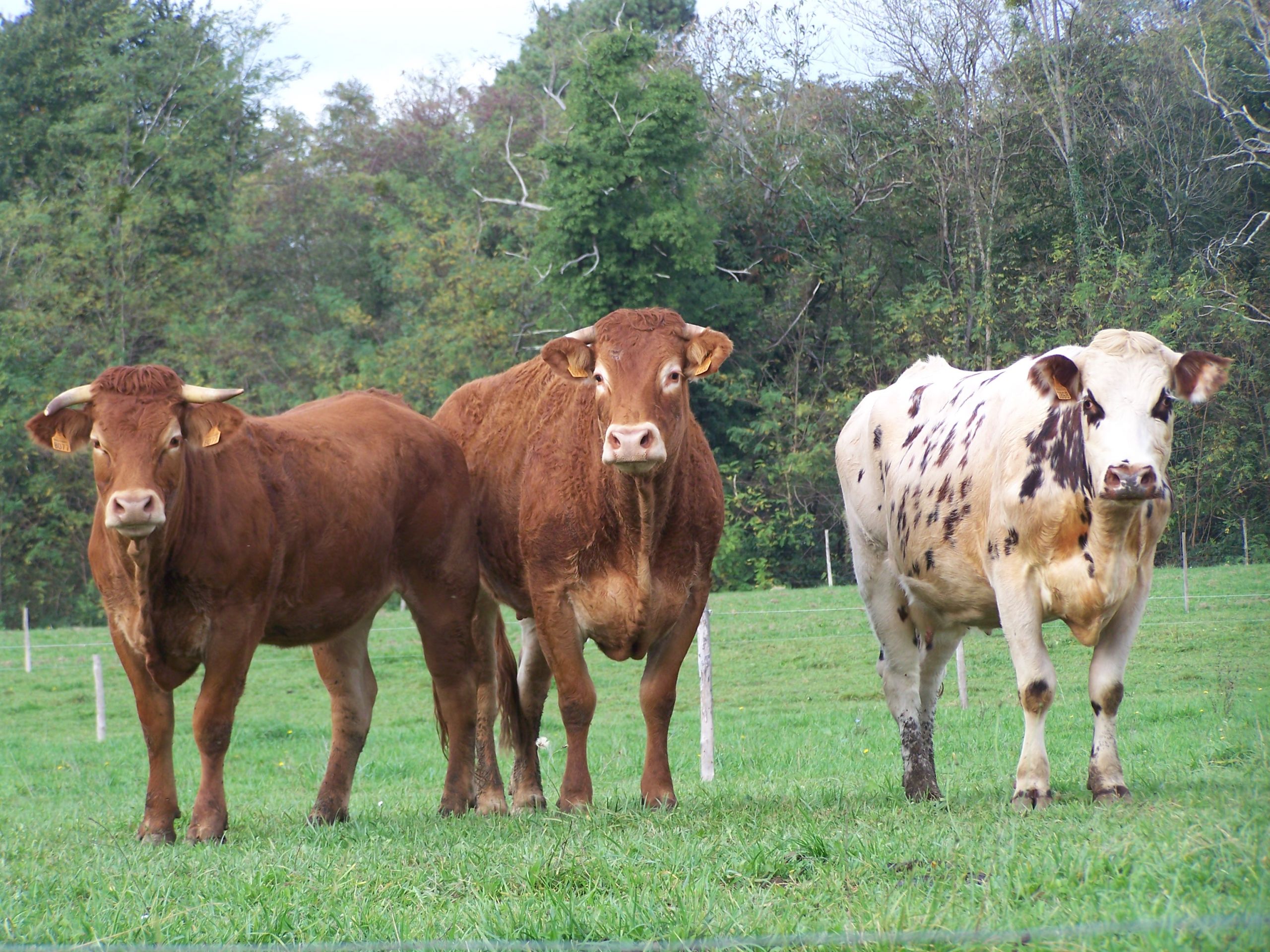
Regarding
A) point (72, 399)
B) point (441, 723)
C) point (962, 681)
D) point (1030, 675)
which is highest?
point (72, 399)

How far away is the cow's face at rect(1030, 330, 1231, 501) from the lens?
575 cm

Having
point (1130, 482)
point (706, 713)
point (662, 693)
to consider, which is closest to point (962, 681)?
point (706, 713)

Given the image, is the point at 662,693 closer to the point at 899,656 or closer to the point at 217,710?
the point at 899,656

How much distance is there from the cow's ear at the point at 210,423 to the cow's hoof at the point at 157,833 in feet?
5.70

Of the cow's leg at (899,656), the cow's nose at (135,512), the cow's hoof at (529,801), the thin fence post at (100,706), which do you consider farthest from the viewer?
the thin fence post at (100,706)

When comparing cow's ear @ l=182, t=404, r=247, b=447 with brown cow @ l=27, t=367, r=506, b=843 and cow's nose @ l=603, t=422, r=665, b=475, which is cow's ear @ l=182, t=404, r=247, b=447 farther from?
cow's nose @ l=603, t=422, r=665, b=475

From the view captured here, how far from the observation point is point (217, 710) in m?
6.25

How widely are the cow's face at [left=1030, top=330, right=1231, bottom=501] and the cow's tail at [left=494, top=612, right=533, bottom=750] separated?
11.8 feet

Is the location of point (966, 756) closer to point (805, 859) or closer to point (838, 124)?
point (805, 859)

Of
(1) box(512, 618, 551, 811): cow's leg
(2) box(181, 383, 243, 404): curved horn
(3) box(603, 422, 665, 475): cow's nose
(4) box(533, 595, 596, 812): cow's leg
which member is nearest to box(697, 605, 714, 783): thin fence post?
(1) box(512, 618, 551, 811): cow's leg

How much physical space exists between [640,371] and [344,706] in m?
2.73

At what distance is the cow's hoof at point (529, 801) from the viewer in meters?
7.76

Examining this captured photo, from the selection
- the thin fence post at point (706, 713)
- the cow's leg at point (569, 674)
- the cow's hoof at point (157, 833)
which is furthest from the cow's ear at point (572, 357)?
the thin fence post at point (706, 713)

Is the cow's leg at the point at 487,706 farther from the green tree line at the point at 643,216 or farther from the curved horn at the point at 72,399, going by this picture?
the green tree line at the point at 643,216
